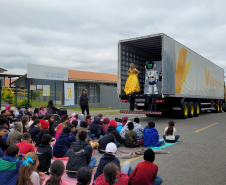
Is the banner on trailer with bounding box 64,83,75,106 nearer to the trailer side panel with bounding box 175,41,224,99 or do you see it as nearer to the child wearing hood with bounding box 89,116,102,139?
the trailer side panel with bounding box 175,41,224,99

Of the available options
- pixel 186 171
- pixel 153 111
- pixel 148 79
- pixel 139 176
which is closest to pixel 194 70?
pixel 148 79

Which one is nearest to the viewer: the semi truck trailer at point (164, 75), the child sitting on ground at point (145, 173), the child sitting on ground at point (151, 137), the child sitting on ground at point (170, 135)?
the child sitting on ground at point (145, 173)

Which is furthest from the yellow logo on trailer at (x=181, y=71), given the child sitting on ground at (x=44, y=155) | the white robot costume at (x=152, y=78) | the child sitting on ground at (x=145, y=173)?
the child sitting on ground at (x=145, y=173)

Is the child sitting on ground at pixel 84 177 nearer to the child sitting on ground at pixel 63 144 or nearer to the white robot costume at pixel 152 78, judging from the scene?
the child sitting on ground at pixel 63 144

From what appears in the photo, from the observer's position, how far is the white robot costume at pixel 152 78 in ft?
47.6

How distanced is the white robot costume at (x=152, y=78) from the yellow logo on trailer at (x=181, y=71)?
1.24m

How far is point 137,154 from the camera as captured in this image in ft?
21.4

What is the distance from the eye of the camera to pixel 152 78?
14633 mm

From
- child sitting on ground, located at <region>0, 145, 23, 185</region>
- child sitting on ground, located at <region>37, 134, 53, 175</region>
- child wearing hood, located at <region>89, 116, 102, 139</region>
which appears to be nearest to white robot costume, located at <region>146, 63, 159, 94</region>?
child wearing hood, located at <region>89, 116, 102, 139</region>

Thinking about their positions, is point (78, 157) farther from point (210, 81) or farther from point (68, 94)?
point (210, 81)

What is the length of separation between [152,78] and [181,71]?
1.91 metres

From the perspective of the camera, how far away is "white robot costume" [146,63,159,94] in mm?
14500

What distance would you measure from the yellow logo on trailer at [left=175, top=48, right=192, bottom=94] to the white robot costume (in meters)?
1.24

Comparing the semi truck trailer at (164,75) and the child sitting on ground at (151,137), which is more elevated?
the semi truck trailer at (164,75)
